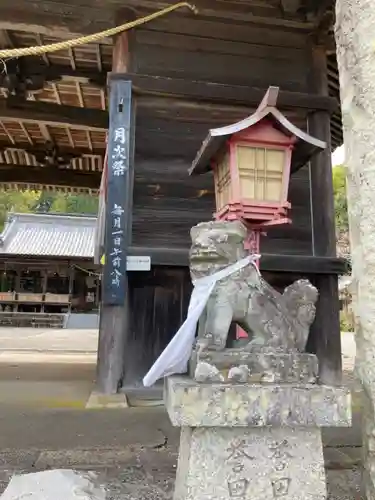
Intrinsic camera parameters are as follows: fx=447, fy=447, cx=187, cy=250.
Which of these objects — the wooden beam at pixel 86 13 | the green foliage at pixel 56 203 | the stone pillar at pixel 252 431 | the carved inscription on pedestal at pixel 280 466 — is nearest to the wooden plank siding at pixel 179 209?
the wooden beam at pixel 86 13

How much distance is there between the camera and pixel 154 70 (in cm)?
505

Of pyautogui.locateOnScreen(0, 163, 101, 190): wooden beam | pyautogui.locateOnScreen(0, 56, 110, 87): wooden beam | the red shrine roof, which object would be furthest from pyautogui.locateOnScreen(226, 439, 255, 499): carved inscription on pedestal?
pyautogui.locateOnScreen(0, 163, 101, 190): wooden beam

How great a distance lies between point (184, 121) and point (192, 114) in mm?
122

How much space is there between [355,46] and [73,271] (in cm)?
2311

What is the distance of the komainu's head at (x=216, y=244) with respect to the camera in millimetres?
2100

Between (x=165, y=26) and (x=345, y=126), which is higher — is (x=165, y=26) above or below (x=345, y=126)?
above

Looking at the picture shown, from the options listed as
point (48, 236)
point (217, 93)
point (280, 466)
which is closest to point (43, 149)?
point (217, 93)

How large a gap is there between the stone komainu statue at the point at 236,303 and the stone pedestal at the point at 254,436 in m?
0.23

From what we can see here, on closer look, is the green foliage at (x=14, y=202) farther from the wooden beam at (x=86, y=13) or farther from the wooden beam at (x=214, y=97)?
the wooden beam at (x=214, y=97)

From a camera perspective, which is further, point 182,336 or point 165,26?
point 165,26

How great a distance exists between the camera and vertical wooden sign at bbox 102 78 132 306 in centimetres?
435

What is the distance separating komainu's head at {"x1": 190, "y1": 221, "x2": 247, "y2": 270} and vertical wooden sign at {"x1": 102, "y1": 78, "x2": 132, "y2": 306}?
232 centimetres

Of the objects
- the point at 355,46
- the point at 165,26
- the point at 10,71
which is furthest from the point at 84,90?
the point at 355,46

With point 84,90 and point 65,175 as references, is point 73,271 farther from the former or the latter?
point 84,90
